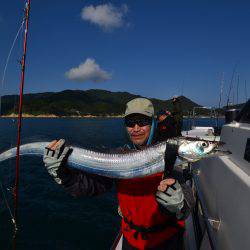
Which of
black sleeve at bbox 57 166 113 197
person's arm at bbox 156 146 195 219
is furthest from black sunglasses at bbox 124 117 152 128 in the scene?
black sleeve at bbox 57 166 113 197

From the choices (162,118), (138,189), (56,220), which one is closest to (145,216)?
(138,189)

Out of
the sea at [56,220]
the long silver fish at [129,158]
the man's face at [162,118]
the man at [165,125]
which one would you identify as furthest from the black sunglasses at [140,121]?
the man's face at [162,118]

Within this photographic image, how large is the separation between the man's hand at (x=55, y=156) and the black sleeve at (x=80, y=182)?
65 millimetres

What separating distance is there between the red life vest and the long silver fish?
344 millimetres

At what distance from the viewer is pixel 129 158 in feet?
12.6

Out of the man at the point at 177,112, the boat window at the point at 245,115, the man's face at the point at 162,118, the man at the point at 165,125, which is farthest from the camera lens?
the man at the point at 177,112

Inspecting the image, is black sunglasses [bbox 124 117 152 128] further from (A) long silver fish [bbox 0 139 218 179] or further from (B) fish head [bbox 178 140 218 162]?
(B) fish head [bbox 178 140 218 162]

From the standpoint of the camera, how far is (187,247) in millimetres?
5281

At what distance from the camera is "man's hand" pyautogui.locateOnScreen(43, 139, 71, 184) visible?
3910 mm

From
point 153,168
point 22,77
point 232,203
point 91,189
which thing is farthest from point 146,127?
point 22,77

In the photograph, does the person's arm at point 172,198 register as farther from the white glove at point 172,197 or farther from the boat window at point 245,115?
the boat window at point 245,115

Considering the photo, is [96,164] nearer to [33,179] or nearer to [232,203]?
[232,203]

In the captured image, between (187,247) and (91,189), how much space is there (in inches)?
93.0

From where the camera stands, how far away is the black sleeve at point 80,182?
395 centimetres
